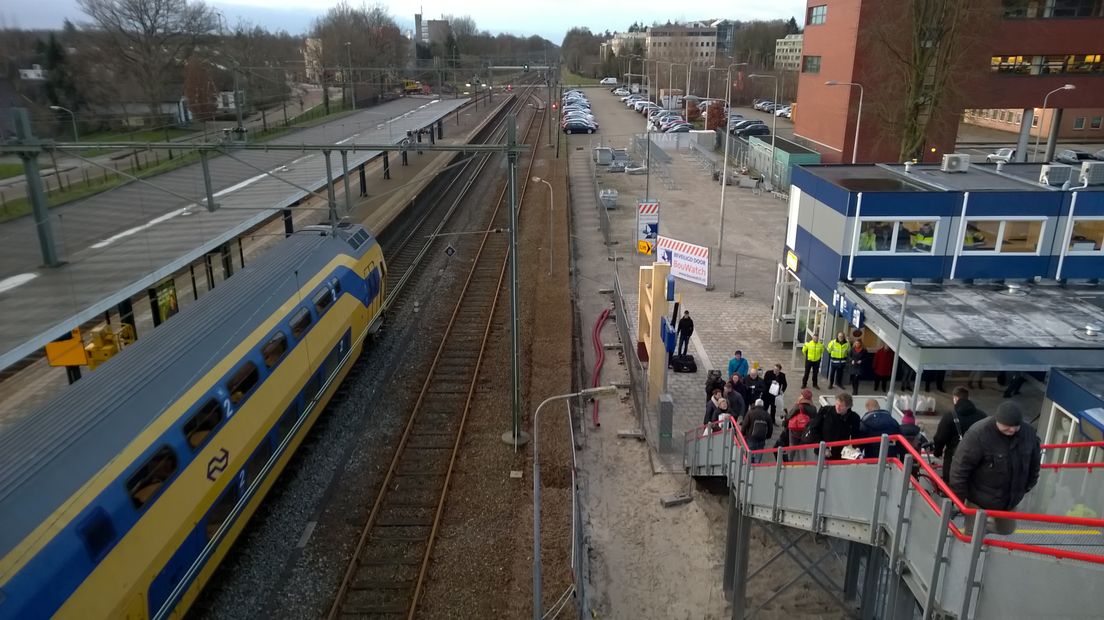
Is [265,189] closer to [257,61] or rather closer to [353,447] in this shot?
[353,447]

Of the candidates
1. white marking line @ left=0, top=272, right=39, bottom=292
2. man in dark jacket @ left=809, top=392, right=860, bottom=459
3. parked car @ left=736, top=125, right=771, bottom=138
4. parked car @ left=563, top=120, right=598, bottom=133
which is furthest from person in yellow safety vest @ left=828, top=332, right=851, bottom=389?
parked car @ left=563, top=120, right=598, bottom=133

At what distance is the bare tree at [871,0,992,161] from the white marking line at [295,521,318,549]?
1135 inches

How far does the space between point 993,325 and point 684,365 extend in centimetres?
621

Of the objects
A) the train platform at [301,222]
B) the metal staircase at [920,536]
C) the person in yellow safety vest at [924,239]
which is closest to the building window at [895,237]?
the person in yellow safety vest at [924,239]

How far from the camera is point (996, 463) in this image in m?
5.95

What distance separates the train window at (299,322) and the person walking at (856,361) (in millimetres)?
10603

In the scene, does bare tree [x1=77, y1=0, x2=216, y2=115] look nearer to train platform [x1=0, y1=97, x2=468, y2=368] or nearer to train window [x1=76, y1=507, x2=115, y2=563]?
train platform [x1=0, y1=97, x2=468, y2=368]

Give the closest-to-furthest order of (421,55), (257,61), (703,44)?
1. (257,61)
2. (421,55)
3. (703,44)

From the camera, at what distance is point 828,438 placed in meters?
9.25

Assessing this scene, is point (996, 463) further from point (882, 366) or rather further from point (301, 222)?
point (301, 222)

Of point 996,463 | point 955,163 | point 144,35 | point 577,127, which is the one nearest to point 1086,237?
point 955,163

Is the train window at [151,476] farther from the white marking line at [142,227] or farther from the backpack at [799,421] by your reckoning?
the white marking line at [142,227]

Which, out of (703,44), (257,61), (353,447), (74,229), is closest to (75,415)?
(353,447)

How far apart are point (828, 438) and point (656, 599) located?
3.29m
